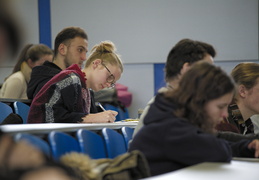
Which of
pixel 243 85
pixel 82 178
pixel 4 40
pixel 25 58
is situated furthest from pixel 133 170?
pixel 25 58

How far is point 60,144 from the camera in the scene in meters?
1.60

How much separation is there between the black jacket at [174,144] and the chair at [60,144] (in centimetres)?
25

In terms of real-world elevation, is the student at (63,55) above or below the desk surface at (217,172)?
above

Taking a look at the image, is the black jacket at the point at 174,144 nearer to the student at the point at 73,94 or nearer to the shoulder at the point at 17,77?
the student at the point at 73,94

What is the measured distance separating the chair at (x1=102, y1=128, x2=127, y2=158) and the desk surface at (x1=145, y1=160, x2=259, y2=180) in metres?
0.66

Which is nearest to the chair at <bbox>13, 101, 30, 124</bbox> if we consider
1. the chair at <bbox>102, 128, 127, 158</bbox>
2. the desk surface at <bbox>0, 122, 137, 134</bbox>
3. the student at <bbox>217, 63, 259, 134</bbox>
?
the desk surface at <bbox>0, 122, 137, 134</bbox>

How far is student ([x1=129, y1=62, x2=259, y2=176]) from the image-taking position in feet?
5.16

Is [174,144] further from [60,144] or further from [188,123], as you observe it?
[60,144]

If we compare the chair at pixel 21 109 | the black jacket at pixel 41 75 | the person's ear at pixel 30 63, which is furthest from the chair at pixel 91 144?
the person's ear at pixel 30 63

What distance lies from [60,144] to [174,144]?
0.42 m

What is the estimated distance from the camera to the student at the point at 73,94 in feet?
9.16

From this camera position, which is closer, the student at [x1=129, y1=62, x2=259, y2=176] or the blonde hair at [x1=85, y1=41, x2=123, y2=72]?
the student at [x1=129, y1=62, x2=259, y2=176]

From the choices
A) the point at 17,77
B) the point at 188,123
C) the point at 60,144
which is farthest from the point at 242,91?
the point at 17,77

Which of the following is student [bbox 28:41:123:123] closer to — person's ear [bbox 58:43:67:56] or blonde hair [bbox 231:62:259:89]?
person's ear [bbox 58:43:67:56]
